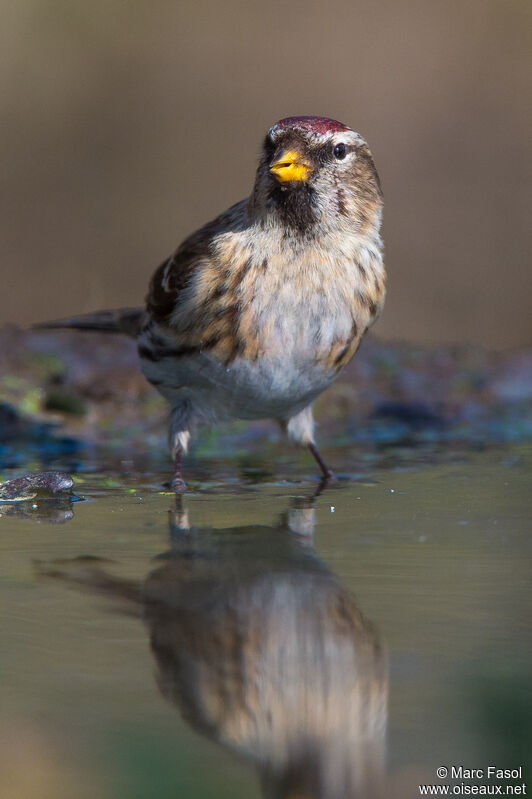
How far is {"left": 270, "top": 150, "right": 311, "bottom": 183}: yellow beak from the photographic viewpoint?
3.91 meters

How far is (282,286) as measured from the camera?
4.04 m

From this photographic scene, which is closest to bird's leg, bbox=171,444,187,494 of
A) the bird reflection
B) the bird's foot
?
the bird's foot

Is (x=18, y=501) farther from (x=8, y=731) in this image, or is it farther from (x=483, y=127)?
(x=483, y=127)

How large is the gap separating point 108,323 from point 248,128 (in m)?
5.11

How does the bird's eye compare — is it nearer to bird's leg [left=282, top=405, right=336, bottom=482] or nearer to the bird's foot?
bird's leg [left=282, top=405, right=336, bottom=482]

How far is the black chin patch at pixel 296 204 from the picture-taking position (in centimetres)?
403

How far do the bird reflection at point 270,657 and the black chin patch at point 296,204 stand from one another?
1.37 metres

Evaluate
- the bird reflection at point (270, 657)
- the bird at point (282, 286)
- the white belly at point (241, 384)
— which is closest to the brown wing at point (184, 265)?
the bird at point (282, 286)

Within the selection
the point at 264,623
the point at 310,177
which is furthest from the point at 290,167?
the point at 264,623

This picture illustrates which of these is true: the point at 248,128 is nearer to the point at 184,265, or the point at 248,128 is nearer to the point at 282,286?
the point at 184,265

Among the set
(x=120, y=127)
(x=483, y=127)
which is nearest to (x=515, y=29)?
(x=483, y=127)

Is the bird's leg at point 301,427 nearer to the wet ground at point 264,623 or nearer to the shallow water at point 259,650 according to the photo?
the wet ground at point 264,623

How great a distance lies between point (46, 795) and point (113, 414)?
12.3ft

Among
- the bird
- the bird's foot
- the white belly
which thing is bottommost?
the bird's foot
